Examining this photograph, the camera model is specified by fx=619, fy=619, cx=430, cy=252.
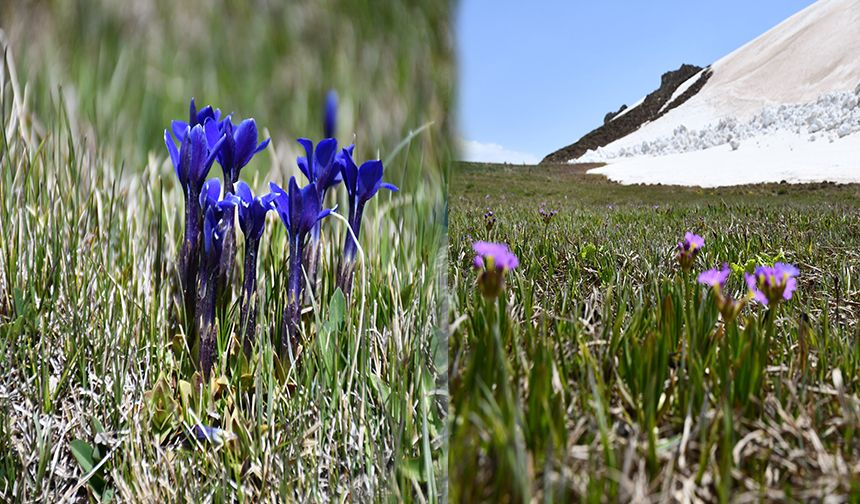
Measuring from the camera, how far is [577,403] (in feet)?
1.26

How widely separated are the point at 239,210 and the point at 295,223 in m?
0.08

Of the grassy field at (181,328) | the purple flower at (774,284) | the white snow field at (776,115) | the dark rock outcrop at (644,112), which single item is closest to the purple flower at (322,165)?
the grassy field at (181,328)

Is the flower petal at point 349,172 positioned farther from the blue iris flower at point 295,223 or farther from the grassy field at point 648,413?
the grassy field at point 648,413

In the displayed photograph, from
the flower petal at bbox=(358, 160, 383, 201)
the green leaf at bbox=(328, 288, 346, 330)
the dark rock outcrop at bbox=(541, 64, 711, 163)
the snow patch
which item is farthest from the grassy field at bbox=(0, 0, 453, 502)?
the snow patch

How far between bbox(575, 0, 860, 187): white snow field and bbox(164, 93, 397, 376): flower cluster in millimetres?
3109

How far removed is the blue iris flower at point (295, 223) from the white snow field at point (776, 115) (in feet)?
10.3

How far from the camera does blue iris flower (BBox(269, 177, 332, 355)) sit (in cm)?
70

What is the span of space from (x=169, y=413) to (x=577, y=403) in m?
0.53

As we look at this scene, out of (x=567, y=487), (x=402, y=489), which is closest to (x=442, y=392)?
(x=402, y=489)

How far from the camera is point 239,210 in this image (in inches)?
28.9

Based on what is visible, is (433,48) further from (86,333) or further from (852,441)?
(852,441)

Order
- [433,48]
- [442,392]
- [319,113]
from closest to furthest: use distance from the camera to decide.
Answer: [442,392], [433,48], [319,113]

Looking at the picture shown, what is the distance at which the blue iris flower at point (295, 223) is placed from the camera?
27.6 inches

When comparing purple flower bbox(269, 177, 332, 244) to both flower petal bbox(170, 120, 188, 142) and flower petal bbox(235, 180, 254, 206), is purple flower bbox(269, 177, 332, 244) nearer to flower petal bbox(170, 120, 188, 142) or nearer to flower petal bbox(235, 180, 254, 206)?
flower petal bbox(235, 180, 254, 206)
